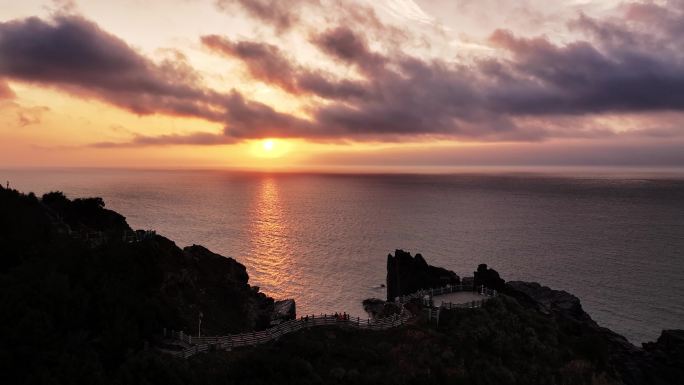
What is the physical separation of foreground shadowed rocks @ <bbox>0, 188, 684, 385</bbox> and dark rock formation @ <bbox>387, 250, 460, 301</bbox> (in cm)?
1573

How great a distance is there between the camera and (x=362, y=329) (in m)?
33.2

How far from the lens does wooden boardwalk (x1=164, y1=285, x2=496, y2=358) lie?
28.3m

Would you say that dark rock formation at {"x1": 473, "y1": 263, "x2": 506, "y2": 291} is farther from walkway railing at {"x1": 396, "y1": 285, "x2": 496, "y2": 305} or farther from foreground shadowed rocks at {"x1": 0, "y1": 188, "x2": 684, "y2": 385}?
walkway railing at {"x1": 396, "y1": 285, "x2": 496, "y2": 305}

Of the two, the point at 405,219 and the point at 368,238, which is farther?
the point at 405,219

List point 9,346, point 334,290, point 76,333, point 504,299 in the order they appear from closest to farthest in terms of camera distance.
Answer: point 9,346
point 76,333
point 504,299
point 334,290

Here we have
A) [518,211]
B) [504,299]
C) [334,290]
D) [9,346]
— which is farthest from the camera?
[518,211]

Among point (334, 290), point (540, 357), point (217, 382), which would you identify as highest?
point (217, 382)

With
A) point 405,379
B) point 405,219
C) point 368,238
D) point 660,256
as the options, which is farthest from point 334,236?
point 405,379

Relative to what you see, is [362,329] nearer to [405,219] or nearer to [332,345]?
[332,345]

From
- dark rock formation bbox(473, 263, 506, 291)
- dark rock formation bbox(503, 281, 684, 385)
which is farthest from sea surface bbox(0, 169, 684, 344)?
dark rock formation bbox(473, 263, 506, 291)

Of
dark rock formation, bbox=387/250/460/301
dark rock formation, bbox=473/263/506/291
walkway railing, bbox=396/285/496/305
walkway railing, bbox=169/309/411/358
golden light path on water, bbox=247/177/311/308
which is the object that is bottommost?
golden light path on water, bbox=247/177/311/308

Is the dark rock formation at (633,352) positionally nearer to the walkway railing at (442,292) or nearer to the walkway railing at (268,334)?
the walkway railing at (442,292)

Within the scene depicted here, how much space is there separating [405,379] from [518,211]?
15580cm

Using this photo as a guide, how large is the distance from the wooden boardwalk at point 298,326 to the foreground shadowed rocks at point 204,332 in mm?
849
